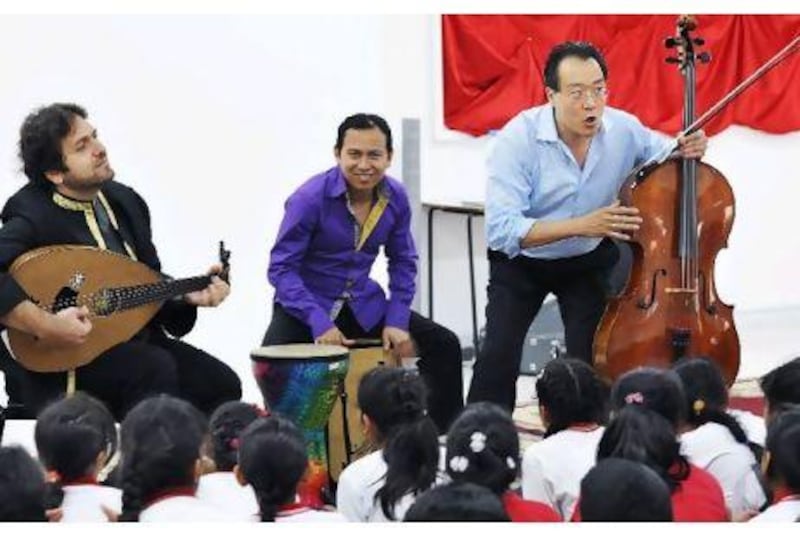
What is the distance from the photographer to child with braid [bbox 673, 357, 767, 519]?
2.89 metres

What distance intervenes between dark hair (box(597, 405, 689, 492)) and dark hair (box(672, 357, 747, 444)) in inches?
16.9

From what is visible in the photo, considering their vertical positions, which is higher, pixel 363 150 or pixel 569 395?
pixel 363 150

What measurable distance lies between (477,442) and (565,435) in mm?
494

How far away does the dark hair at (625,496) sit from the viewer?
2.13 meters

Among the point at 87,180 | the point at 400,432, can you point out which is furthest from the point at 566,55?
the point at 400,432

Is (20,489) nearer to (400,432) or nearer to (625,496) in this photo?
(400,432)

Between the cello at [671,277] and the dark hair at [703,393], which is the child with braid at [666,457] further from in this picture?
the cello at [671,277]

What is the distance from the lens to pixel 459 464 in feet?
8.39

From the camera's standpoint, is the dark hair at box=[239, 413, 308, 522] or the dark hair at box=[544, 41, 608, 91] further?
the dark hair at box=[544, 41, 608, 91]

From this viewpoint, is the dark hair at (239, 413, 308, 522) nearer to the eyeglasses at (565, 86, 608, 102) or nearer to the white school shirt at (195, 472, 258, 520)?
the white school shirt at (195, 472, 258, 520)

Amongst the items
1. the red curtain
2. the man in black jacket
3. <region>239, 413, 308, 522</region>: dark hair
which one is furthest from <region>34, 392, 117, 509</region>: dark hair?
the red curtain

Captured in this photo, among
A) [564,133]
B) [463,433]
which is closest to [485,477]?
[463,433]

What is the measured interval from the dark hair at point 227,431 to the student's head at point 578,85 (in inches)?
59.5

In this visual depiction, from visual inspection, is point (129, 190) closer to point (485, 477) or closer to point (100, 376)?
point (100, 376)
